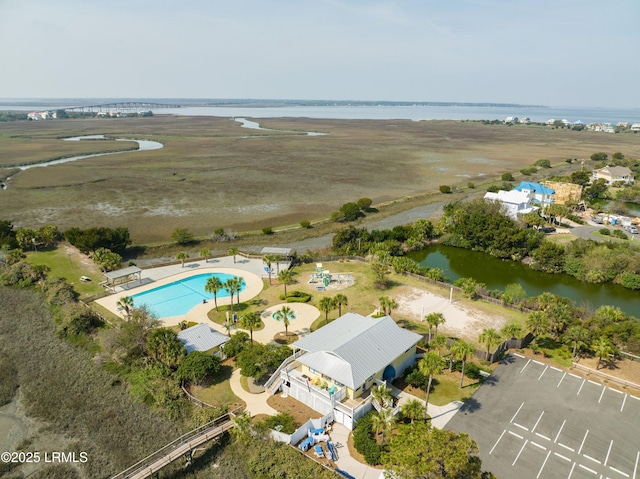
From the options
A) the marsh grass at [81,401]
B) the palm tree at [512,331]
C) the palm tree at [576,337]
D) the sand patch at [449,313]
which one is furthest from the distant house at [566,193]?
the marsh grass at [81,401]

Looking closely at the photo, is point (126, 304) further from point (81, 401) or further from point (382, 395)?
point (382, 395)

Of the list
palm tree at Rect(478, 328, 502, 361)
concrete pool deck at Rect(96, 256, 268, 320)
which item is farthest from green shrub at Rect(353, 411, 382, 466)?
concrete pool deck at Rect(96, 256, 268, 320)

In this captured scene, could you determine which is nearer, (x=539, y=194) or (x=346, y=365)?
(x=346, y=365)

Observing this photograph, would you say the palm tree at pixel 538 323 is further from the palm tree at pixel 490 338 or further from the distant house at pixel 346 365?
the distant house at pixel 346 365

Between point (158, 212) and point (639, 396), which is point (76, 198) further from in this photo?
point (639, 396)

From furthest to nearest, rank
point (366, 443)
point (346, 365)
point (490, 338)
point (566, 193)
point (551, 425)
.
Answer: point (566, 193) < point (490, 338) < point (346, 365) < point (551, 425) < point (366, 443)

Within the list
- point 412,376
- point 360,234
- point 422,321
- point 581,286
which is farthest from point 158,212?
point 581,286

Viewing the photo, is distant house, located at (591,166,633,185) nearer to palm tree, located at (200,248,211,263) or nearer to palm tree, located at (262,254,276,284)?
palm tree, located at (262,254,276,284)

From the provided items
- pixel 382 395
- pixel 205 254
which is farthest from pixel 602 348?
pixel 205 254
